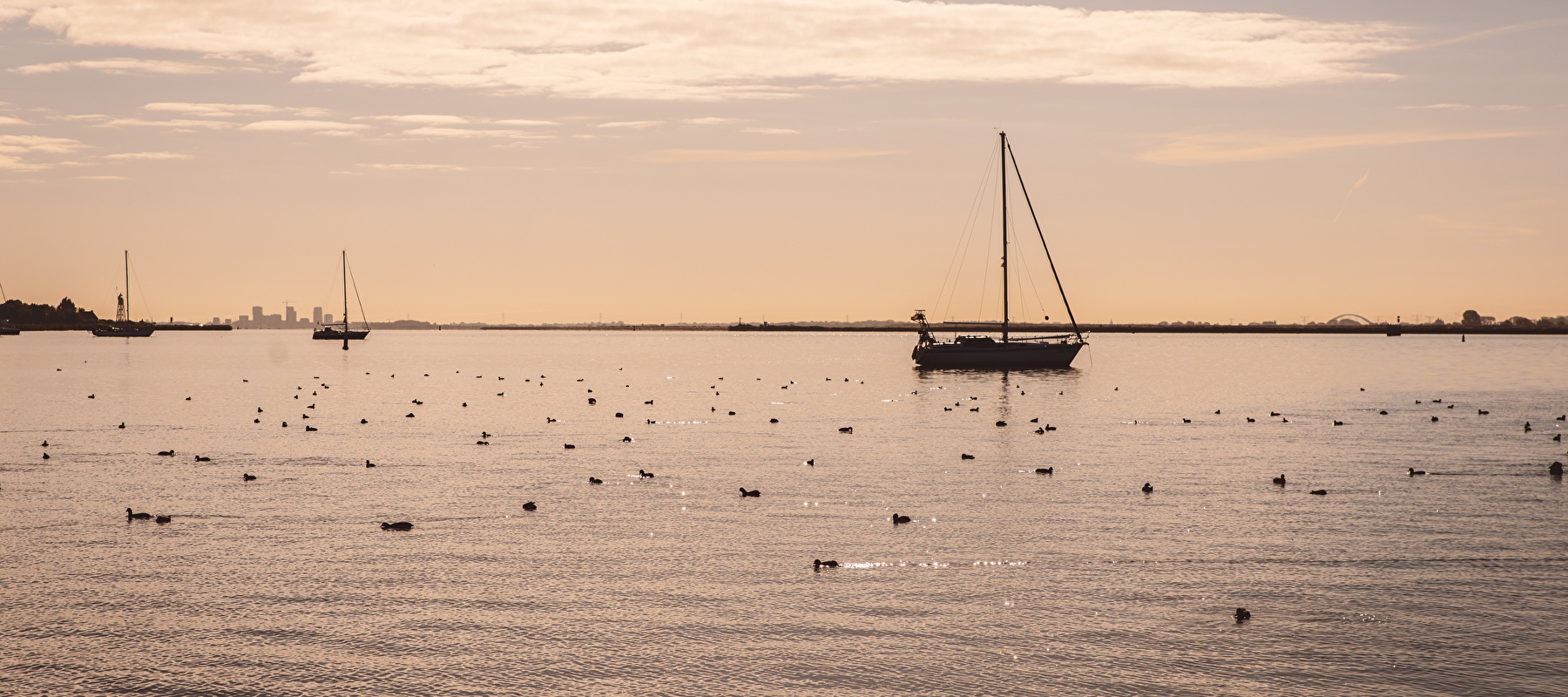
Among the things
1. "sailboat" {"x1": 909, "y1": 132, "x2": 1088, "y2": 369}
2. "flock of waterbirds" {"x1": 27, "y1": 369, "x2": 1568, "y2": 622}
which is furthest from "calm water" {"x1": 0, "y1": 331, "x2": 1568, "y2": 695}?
"sailboat" {"x1": 909, "y1": 132, "x2": 1088, "y2": 369}

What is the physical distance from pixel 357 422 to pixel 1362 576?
47134 millimetres

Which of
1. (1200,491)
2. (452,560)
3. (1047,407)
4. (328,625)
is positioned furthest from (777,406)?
(328,625)

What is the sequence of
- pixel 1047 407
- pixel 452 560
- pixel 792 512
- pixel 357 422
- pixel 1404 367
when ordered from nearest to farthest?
pixel 452 560, pixel 792 512, pixel 357 422, pixel 1047 407, pixel 1404 367

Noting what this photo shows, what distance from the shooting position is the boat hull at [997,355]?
107125 millimetres

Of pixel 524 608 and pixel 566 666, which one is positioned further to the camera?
pixel 524 608

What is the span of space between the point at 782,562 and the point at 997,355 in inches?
3385

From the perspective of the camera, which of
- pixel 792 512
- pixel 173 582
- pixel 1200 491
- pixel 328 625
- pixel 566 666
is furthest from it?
pixel 1200 491

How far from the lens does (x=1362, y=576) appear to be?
22.1 meters

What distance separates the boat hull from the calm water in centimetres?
5295

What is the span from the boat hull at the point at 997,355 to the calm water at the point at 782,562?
2085 inches

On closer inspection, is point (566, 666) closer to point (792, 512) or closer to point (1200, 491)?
point (792, 512)

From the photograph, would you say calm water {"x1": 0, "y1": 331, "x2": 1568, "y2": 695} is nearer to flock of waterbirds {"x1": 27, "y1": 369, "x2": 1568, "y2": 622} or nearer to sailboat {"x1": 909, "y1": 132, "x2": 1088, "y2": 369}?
flock of waterbirds {"x1": 27, "y1": 369, "x2": 1568, "y2": 622}

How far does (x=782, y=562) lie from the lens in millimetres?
23406

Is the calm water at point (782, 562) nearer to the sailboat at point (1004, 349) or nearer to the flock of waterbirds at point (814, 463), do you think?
the flock of waterbirds at point (814, 463)
